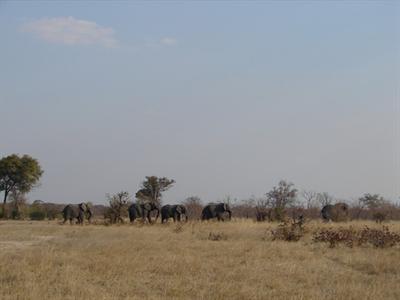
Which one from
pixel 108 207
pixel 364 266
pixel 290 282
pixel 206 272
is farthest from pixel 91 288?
pixel 108 207

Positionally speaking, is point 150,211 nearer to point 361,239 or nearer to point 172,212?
point 172,212

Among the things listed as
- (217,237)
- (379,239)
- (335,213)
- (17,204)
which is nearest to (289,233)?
(217,237)

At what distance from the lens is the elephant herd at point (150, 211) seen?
4244 centimetres

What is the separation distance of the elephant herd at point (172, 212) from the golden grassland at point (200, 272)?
933 inches

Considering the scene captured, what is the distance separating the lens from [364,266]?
14.7 meters

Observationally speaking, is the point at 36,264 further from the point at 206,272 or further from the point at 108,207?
the point at 108,207

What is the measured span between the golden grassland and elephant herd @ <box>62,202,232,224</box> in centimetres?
2371

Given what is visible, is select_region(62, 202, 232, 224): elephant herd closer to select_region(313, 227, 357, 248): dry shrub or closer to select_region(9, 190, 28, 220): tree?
select_region(9, 190, 28, 220): tree

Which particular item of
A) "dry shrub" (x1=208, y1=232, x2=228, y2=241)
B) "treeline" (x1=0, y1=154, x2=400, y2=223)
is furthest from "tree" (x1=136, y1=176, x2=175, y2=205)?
"dry shrub" (x1=208, y1=232, x2=228, y2=241)

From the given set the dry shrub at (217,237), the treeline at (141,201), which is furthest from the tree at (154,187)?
the dry shrub at (217,237)

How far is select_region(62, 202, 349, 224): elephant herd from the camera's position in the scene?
139 feet

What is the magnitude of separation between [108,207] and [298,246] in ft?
75.1

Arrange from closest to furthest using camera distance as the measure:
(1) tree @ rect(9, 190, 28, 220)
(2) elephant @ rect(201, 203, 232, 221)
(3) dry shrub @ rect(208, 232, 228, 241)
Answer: (3) dry shrub @ rect(208, 232, 228, 241), (2) elephant @ rect(201, 203, 232, 221), (1) tree @ rect(9, 190, 28, 220)

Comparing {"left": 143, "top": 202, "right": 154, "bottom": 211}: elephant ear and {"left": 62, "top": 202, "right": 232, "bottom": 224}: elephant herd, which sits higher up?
{"left": 143, "top": 202, "right": 154, "bottom": 211}: elephant ear
